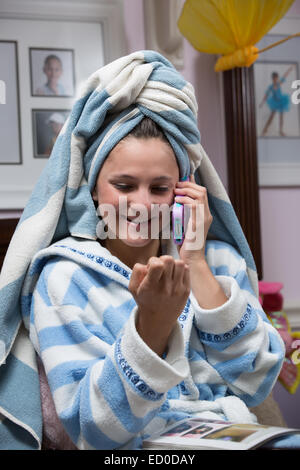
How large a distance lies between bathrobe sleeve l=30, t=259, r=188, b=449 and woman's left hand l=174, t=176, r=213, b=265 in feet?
0.57

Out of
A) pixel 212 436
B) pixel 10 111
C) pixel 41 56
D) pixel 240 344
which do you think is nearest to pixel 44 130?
pixel 10 111

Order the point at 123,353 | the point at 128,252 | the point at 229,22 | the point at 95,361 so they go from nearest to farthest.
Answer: the point at 123,353 → the point at 95,361 → the point at 128,252 → the point at 229,22

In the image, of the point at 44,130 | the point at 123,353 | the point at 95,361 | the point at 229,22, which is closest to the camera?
the point at 123,353

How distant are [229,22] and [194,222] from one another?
3.54 ft

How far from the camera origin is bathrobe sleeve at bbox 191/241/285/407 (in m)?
0.98

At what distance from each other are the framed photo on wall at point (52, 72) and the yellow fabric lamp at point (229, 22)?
45 centimetres

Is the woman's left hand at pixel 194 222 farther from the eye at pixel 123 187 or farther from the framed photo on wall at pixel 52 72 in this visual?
the framed photo on wall at pixel 52 72

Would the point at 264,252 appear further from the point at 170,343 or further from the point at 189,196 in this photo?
the point at 170,343

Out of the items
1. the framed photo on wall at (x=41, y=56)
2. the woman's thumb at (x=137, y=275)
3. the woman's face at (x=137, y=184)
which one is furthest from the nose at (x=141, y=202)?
the framed photo on wall at (x=41, y=56)

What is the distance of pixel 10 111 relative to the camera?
194cm

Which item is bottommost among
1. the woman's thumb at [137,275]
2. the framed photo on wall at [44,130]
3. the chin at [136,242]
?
the woman's thumb at [137,275]

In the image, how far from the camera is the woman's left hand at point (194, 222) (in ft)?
3.47

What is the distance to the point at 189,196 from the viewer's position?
3.48 ft

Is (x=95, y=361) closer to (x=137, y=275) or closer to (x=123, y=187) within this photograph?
(x=137, y=275)
